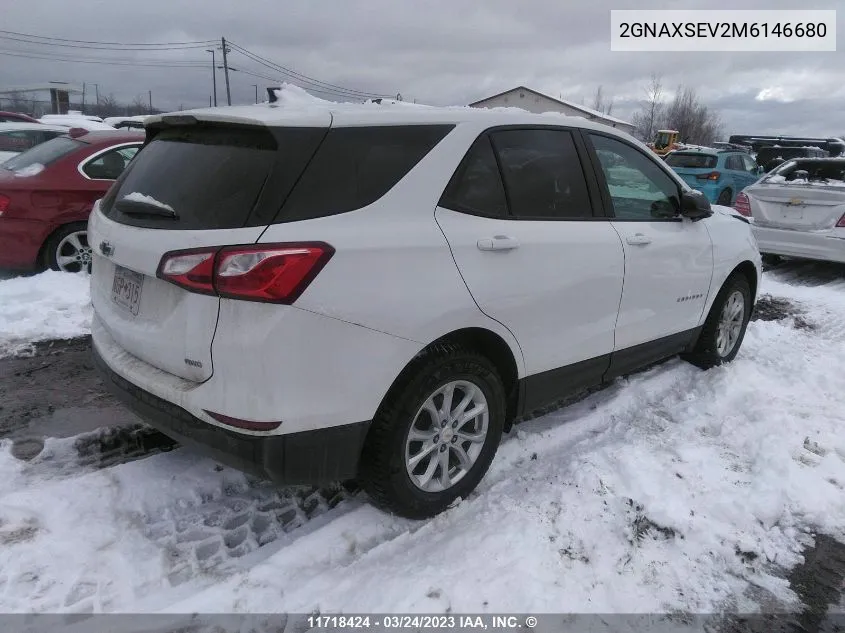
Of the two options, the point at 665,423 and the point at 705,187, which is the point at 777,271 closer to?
the point at 705,187

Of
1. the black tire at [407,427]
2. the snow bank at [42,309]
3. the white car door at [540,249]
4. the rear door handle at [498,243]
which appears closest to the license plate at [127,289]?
the black tire at [407,427]

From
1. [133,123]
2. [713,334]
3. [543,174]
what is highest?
[133,123]

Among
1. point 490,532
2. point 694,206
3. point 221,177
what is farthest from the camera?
point 694,206

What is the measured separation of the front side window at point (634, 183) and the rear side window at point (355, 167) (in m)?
1.40

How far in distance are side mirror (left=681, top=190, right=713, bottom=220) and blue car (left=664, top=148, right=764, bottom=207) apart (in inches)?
418

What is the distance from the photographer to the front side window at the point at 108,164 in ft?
20.3

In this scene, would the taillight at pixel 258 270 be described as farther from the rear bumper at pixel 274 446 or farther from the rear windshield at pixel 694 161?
the rear windshield at pixel 694 161

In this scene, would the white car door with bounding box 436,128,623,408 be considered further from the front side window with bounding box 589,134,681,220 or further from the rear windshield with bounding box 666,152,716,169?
the rear windshield with bounding box 666,152,716,169

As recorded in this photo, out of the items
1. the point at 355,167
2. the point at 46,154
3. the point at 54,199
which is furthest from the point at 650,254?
the point at 46,154

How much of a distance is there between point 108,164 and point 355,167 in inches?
196

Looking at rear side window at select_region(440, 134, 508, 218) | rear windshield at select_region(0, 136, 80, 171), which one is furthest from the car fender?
rear windshield at select_region(0, 136, 80, 171)

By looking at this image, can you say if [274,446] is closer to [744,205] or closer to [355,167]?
[355,167]

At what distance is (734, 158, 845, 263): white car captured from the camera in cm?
781

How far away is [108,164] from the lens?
6.34m
